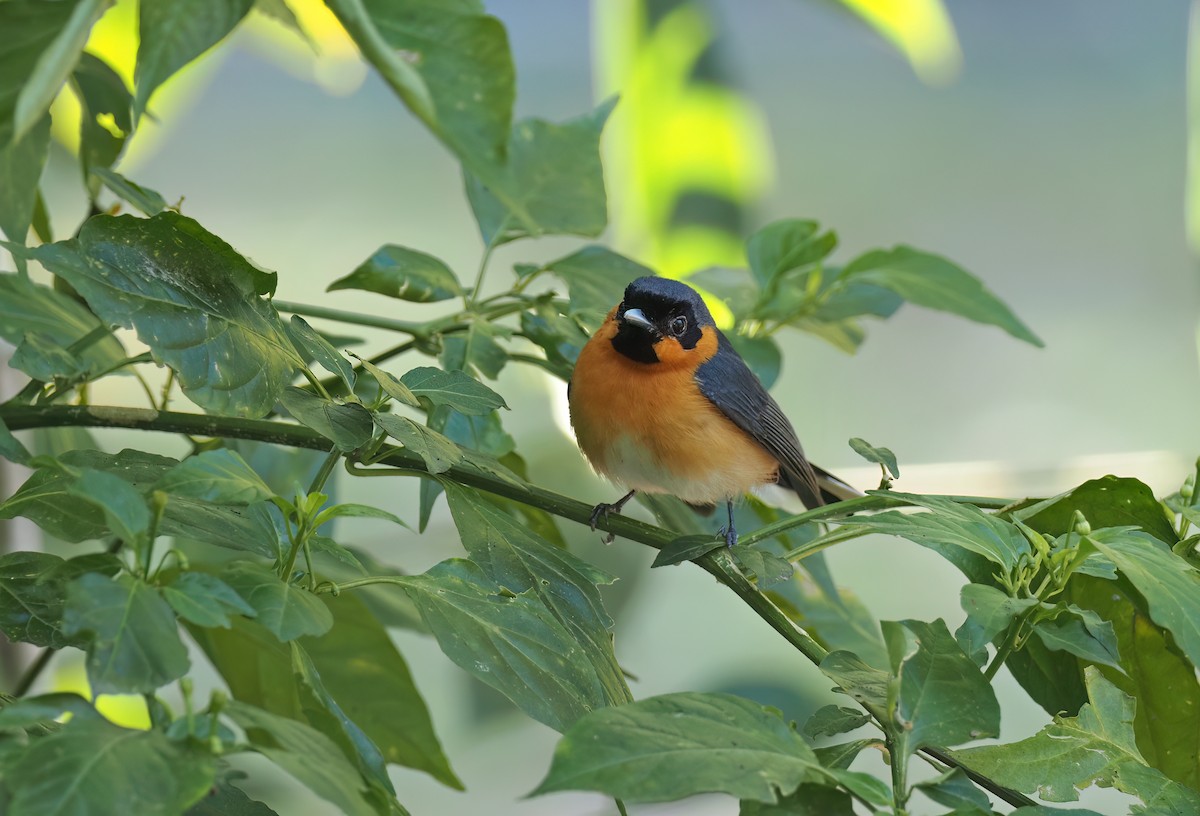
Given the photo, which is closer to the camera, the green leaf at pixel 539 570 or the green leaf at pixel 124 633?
the green leaf at pixel 124 633

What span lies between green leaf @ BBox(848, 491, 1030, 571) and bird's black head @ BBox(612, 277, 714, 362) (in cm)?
65

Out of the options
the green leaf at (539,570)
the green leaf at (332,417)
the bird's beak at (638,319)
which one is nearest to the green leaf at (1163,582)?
the green leaf at (539,570)

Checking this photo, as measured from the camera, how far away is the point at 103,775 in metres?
0.41

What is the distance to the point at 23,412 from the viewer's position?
0.69 meters

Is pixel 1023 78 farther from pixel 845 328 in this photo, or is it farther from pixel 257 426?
pixel 257 426

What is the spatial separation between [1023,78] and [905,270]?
120 inches

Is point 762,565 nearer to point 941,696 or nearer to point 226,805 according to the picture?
point 941,696

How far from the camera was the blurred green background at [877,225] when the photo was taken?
2189mm

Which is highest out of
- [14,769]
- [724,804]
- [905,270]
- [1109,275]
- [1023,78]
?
[1023,78]

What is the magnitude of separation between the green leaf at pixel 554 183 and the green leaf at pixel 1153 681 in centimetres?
41

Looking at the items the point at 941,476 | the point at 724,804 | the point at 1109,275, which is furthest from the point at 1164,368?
the point at 724,804

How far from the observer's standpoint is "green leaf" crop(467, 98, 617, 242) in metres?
0.94

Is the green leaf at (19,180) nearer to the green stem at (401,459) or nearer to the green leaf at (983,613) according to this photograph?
the green stem at (401,459)

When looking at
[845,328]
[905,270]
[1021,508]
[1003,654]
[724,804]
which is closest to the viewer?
[1003,654]
